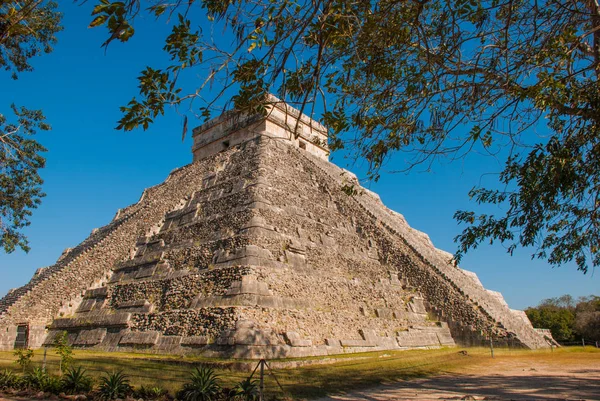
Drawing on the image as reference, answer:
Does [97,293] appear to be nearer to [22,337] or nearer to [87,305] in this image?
[87,305]

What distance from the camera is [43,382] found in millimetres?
6371

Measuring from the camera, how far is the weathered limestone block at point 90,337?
1127cm

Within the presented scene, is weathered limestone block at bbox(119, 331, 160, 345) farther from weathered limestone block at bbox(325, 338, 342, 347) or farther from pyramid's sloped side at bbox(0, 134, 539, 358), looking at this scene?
weathered limestone block at bbox(325, 338, 342, 347)

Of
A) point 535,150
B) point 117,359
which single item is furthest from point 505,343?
point 117,359

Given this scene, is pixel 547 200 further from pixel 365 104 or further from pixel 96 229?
pixel 96 229

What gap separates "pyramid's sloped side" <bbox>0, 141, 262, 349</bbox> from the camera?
13.1 metres

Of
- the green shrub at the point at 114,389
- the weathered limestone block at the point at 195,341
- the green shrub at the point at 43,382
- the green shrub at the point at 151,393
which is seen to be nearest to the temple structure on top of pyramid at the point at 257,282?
the weathered limestone block at the point at 195,341

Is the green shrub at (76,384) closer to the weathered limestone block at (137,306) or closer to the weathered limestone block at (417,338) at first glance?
the weathered limestone block at (137,306)

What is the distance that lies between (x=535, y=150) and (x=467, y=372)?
554 centimetres

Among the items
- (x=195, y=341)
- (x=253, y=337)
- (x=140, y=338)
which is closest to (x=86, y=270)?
(x=140, y=338)

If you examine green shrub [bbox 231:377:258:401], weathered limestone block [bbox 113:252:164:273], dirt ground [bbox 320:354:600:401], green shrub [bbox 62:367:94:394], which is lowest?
dirt ground [bbox 320:354:600:401]

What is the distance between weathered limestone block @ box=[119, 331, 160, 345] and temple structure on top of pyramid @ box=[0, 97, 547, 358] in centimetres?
3

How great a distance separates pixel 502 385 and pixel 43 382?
7229 mm

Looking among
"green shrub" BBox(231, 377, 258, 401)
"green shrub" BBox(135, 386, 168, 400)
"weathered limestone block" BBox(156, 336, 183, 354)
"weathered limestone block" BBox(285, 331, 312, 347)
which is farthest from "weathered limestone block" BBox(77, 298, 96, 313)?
"green shrub" BBox(231, 377, 258, 401)
